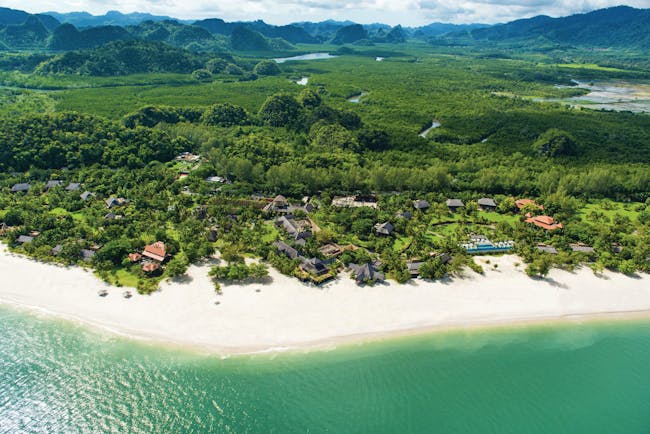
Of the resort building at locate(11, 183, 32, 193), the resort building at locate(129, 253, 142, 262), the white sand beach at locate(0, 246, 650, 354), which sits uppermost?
the resort building at locate(11, 183, 32, 193)

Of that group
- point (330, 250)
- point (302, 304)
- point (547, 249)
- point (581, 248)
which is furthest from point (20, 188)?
point (581, 248)

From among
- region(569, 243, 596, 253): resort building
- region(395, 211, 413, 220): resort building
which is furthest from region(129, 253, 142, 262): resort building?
region(569, 243, 596, 253): resort building

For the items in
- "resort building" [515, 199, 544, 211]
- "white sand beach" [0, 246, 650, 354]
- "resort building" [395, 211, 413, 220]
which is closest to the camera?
"white sand beach" [0, 246, 650, 354]

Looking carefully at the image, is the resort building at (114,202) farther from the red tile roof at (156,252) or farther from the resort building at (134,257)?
the resort building at (134,257)

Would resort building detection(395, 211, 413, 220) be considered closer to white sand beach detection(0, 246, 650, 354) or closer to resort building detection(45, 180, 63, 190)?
white sand beach detection(0, 246, 650, 354)

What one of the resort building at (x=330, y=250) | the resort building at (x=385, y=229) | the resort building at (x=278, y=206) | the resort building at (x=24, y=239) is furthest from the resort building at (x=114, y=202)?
the resort building at (x=385, y=229)

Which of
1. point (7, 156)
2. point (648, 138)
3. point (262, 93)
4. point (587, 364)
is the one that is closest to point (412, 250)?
point (587, 364)

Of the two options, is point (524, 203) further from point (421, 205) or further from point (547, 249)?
point (421, 205)
